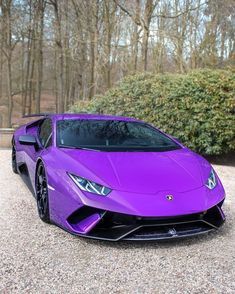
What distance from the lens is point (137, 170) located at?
398 centimetres

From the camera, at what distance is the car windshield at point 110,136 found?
4.59 metres

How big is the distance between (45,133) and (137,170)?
1710 mm

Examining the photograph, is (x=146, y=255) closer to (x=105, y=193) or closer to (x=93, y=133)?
(x=105, y=193)

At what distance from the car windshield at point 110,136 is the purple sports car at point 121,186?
0.04 ft

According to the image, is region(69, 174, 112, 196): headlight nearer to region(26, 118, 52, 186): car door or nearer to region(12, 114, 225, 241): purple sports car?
region(12, 114, 225, 241): purple sports car

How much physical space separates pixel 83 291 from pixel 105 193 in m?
0.94

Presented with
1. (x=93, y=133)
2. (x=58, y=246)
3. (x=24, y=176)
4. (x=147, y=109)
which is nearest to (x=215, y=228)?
(x=58, y=246)

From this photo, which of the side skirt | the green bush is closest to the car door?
the side skirt

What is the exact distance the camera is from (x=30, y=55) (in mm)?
26016

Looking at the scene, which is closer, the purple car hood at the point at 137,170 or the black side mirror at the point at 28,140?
the purple car hood at the point at 137,170

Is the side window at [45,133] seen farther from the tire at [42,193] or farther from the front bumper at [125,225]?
the front bumper at [125,225]

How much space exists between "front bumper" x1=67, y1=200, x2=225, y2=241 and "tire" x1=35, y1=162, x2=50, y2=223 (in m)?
0.61

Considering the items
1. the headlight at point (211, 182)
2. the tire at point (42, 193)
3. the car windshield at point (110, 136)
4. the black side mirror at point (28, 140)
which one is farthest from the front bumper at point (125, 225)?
the black side mirror at point (28, 140)

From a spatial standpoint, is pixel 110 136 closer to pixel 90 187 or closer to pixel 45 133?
pixel 45 133
